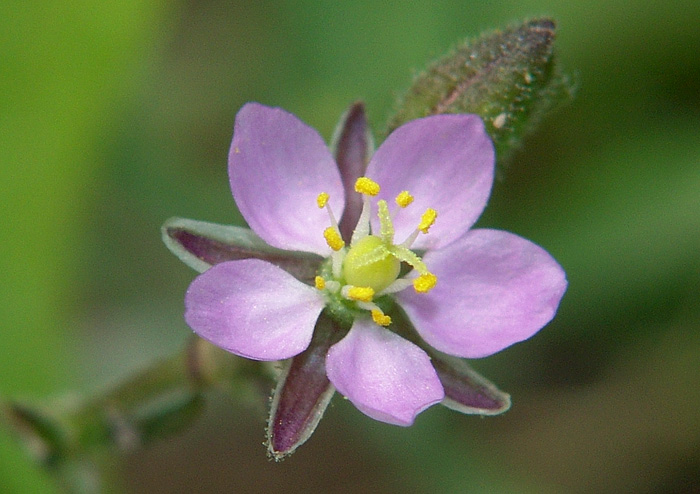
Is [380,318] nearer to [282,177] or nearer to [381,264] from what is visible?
[381,264]

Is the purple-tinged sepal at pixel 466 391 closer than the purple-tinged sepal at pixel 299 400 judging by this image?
No

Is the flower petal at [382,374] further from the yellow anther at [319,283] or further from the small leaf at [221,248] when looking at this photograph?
the small leaf at [221,248]

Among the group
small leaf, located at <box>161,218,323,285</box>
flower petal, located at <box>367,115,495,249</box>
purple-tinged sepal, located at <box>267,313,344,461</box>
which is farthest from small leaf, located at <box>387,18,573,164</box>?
purple-tinged sepal, located at <box>267,313,344,461</box>

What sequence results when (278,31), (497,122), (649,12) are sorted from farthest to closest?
(278,31) → (649,12) → (497,122)

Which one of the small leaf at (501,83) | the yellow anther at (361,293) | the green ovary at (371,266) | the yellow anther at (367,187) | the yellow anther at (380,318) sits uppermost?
the small leaf at (501,83)

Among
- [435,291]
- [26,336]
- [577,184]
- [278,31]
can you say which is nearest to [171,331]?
[26,336]

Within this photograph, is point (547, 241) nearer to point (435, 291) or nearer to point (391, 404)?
point (435, 291)

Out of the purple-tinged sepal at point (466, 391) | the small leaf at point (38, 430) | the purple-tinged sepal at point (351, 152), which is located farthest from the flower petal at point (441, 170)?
the small leaf at point (38, 430)

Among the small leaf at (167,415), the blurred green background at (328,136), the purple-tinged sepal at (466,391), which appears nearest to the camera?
the purple-tinged sepal at (466,391)
